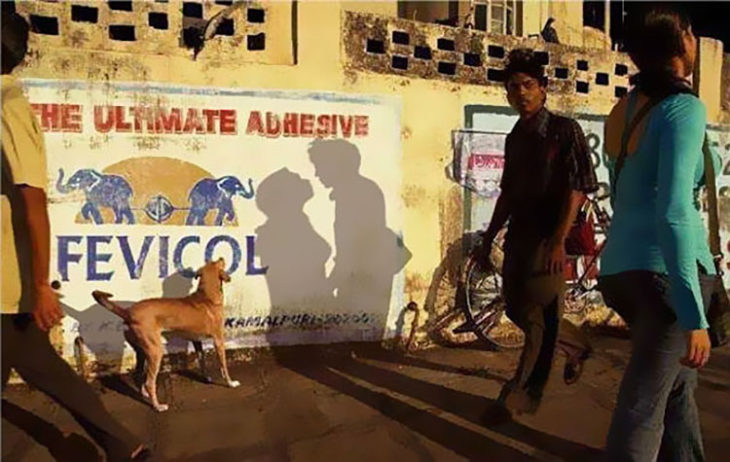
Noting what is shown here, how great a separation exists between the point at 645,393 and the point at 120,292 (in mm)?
3420

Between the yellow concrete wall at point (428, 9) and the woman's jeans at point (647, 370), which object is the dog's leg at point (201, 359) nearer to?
the woman's jeans at point (647, 370)

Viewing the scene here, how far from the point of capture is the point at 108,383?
468 centimetres

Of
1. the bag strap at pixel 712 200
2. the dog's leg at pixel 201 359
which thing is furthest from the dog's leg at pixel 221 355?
the bag strap at pixel 712 200

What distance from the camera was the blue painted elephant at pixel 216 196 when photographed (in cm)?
500

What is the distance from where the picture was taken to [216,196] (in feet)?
16.6

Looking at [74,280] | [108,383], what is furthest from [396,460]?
[74,280]

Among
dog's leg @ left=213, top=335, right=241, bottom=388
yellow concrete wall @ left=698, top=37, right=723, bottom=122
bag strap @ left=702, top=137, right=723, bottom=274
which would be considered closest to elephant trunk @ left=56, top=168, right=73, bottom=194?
dog's leg @ left=213, top=335, right=241, bottom=388

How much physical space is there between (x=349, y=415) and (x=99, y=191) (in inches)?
83.0

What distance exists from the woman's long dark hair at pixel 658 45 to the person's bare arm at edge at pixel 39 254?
86.5 inches

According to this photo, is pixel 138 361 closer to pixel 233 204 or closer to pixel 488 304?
pixel 233 204

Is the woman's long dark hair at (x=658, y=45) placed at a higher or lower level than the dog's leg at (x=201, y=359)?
higher

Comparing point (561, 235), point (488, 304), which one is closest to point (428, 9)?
point (488, 304)

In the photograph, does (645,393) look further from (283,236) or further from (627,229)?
(283,236)

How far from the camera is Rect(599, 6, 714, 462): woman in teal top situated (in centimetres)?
232
